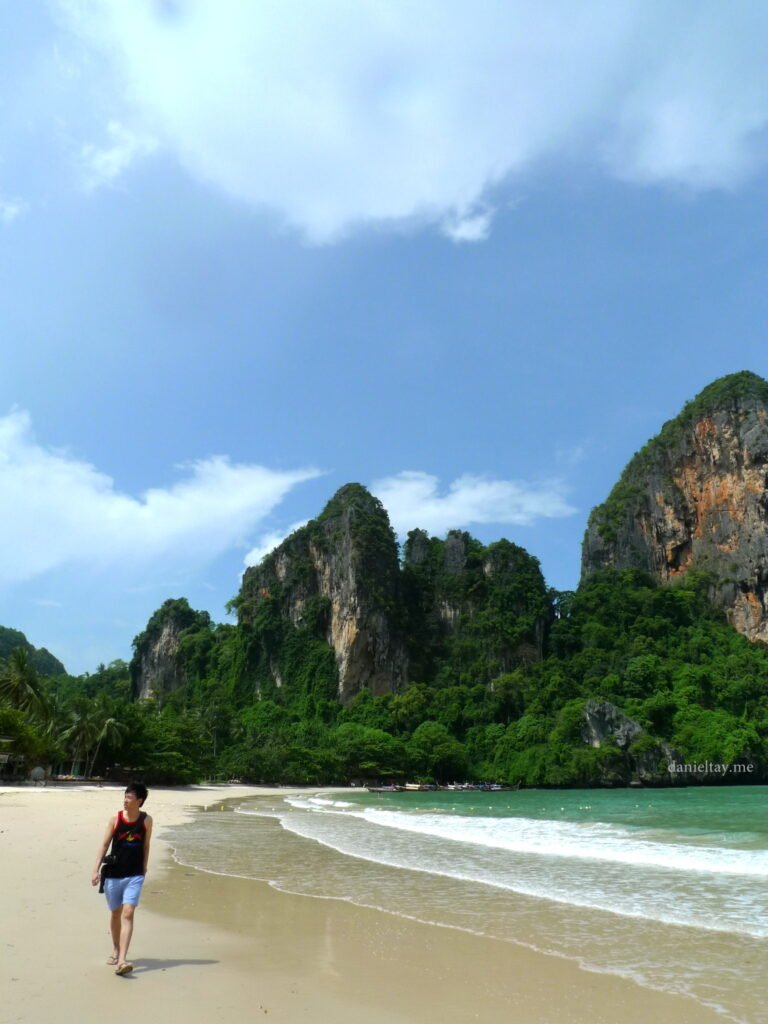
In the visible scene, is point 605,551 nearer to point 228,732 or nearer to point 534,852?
point 228,732

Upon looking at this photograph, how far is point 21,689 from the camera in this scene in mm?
40375

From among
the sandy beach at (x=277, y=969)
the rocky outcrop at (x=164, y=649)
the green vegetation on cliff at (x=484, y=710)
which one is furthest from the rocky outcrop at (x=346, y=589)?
the sandy beach at (x=277, y=969)

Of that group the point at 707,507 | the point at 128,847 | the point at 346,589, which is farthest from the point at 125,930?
the point at 707,507

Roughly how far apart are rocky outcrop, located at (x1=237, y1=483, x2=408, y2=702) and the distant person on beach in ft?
243

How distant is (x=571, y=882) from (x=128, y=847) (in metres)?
7.39

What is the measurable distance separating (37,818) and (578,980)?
16.4 meters

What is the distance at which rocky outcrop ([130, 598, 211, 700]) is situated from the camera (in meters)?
95.2

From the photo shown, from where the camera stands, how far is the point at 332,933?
6996 millimetres

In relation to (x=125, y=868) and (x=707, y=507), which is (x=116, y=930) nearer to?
(x=125, y=868)

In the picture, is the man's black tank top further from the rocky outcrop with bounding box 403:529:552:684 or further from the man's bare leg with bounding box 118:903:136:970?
the rocky outcrop with bounding box 403:529:552:684
